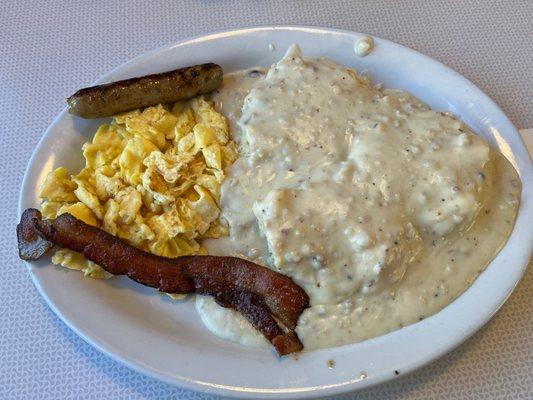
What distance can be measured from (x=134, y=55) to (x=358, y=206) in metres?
1.40

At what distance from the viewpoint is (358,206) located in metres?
1.74

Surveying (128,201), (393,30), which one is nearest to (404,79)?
(393,30)

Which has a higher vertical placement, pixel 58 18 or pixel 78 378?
pixel 58 18

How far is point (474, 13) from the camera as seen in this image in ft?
8.58

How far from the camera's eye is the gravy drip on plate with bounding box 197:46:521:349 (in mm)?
1708

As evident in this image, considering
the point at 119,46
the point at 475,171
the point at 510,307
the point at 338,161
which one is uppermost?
the point at 119,46

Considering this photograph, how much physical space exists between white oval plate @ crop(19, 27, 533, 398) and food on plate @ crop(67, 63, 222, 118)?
11 centimetres

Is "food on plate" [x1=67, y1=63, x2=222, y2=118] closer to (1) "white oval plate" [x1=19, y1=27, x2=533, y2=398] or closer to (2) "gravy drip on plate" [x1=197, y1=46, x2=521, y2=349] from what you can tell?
(1) "white oval plate" [x1=19, y1=27, x2=533, y2=398]

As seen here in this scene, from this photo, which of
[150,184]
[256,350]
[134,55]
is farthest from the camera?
[134,55]

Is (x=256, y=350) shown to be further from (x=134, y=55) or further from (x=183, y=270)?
(x=134, y=55)

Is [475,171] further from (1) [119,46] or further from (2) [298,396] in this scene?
(1) [119,46]

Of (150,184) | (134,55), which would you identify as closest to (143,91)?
(150,184)

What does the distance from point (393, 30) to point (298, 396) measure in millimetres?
1784

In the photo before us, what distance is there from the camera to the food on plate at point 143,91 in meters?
1.98
